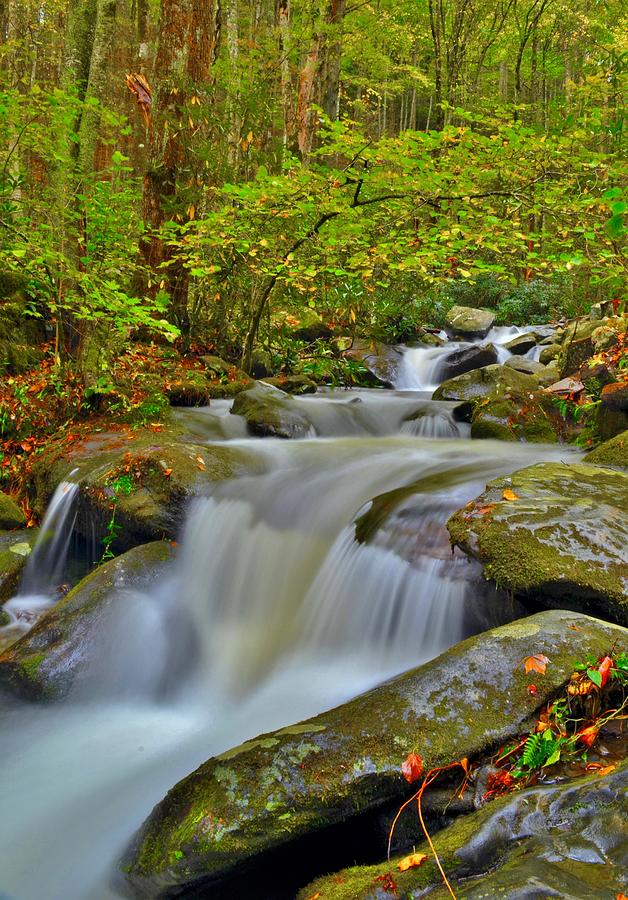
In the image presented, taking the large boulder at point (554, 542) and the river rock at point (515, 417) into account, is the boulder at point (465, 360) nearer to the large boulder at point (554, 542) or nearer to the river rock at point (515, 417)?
the river rock at point (515, 417)

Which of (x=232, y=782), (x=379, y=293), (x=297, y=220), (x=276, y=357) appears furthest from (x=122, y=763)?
(x=379, y=293)

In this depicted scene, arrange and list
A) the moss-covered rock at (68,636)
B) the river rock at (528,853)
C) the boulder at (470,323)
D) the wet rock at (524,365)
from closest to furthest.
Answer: the river rock at (528,853) → the moss-covered rock at (68,636) → the wet rock at (524,365) → the boulder at (470,323)

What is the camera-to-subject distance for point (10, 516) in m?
5.77

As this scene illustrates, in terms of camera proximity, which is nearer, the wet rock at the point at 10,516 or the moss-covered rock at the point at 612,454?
the moss-covered rock at the point at 612,454

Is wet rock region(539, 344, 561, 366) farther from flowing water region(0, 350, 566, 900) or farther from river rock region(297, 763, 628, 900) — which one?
river rock region(297, 763, 628, 900)

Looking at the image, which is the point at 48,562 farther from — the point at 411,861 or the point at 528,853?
the point at 528,853

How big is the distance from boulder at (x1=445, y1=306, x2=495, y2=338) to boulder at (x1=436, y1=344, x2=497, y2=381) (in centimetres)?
275

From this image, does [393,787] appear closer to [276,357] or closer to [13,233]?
[13,233]

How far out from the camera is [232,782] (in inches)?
91.9

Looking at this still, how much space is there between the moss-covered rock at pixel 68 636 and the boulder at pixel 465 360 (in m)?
8.18

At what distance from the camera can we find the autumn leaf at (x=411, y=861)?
184cm

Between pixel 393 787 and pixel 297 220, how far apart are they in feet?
21.6

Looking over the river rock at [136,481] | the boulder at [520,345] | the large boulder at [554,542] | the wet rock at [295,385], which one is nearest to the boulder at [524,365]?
the boulder at [520,345]

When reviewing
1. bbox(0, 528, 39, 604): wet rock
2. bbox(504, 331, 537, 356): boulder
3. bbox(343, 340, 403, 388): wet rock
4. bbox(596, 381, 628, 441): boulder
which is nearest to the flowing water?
bbox(0, 528, 39, 604): wet rock
